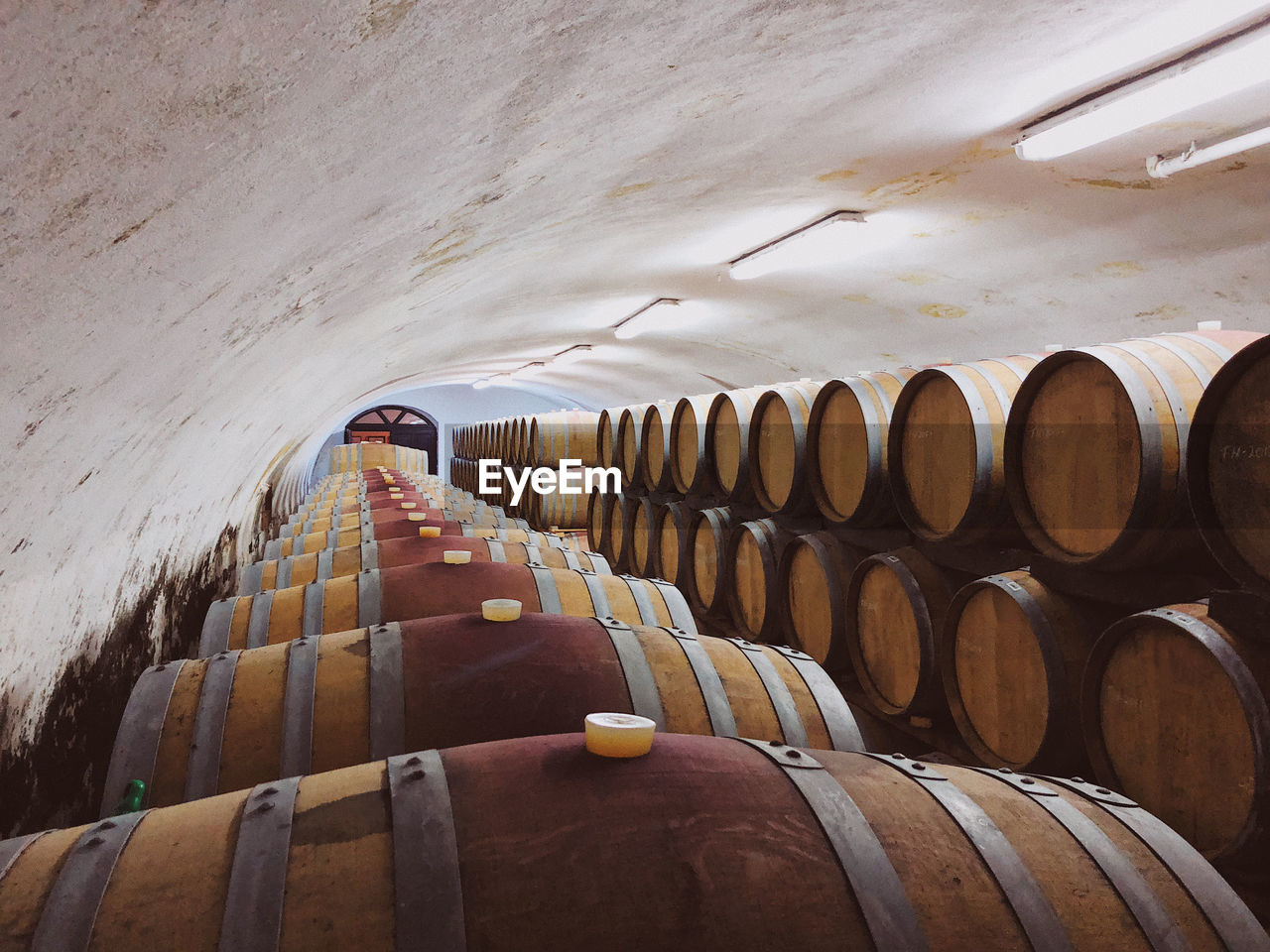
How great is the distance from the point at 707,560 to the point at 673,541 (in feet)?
1.80

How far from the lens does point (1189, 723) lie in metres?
2.05

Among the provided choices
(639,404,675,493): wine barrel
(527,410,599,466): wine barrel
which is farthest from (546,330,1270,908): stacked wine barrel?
(527,410,599,466): wine barrel

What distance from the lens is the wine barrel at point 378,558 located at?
3.95 metres

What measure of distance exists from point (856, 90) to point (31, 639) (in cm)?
368

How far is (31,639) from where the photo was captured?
2.52 m

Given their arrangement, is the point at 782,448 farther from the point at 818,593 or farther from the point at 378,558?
the point at 378,558

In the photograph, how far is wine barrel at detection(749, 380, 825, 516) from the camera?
3.88m

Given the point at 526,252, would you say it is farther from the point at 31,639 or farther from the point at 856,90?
the point at 31,639

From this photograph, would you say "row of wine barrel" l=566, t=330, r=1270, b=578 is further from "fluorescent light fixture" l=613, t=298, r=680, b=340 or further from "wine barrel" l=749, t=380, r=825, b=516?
"fluorescent light fixture" l=613, t=298, r=680, b=340

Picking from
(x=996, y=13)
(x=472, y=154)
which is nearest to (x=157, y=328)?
(x=472, y=154)

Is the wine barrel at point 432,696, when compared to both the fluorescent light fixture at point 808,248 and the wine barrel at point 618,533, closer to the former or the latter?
the wine barrel at point 618,533

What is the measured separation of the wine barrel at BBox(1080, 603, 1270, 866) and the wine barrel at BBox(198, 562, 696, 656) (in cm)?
155

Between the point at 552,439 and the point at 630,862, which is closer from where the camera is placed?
the point at 630,862

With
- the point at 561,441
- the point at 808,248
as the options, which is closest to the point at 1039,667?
the point at 808,248
